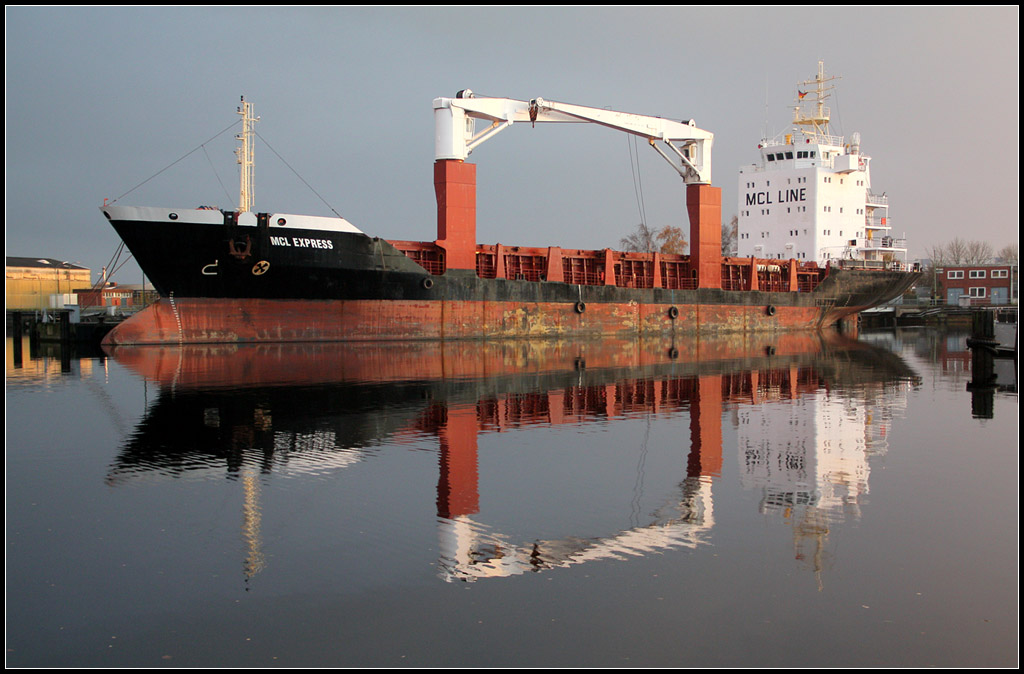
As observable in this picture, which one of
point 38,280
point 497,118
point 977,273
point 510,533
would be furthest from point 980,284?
point 38,280

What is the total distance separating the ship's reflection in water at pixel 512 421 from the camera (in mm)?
5934

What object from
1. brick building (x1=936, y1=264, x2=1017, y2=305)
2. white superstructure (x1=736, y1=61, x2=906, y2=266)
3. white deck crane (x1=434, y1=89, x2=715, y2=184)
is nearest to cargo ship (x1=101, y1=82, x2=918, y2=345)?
white deck crane (x1=434, y1=89, x2=715, y2=184)

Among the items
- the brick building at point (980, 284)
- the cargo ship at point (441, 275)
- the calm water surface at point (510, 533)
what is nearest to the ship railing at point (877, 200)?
the cargo ship at point (441, 275)

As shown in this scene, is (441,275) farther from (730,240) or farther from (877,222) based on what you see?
(730,240)

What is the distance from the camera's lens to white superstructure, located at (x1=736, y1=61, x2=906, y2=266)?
133ft

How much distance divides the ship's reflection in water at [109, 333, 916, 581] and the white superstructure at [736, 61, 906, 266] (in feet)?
68.2

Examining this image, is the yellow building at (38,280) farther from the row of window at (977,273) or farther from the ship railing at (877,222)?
the row of window at (977,273)

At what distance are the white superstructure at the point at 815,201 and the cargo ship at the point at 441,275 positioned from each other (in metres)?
7.40

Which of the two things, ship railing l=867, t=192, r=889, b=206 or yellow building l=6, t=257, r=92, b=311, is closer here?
ship railing l=867, t=192, r=889, b=206

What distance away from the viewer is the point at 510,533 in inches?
230

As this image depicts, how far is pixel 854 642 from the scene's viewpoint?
13.6 feet

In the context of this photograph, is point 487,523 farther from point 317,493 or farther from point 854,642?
point 854,642

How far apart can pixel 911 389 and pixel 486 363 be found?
923cm

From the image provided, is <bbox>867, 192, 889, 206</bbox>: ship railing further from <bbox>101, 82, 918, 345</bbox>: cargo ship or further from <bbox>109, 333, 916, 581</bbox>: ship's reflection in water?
<bbox>109, 333, 916, 581</bbox>: ship's reflection in water
